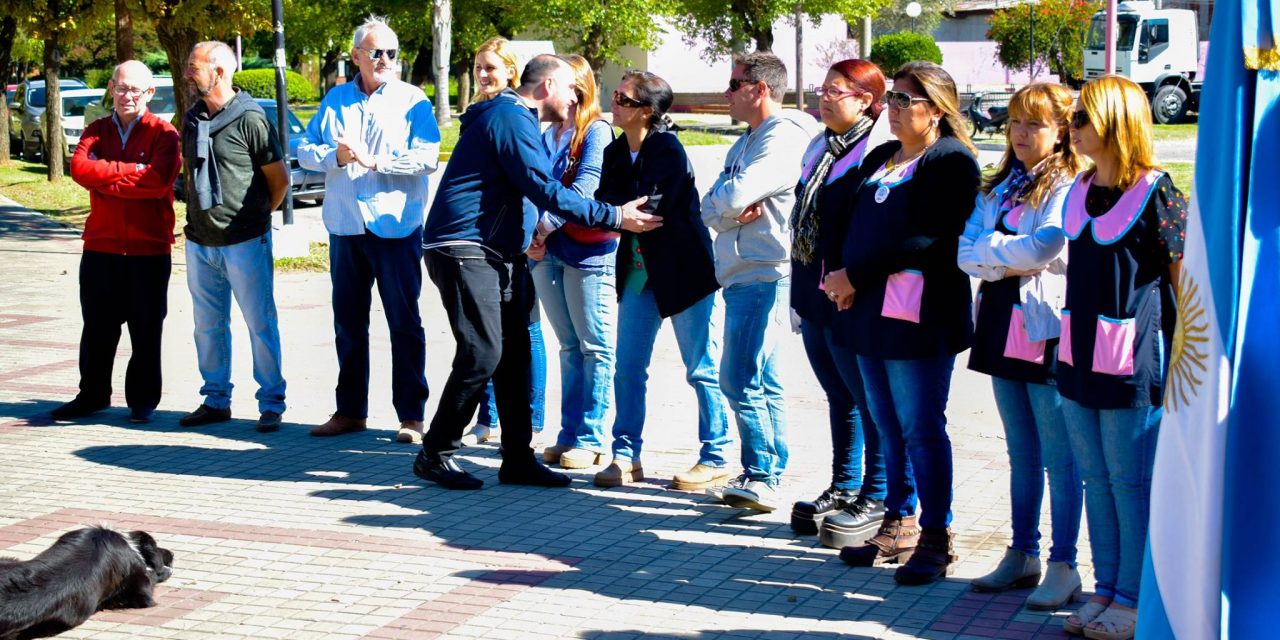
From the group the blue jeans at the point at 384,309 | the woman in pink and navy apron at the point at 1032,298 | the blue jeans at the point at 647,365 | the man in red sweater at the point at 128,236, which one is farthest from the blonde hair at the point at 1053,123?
the man in red sweater at the point at 128,236

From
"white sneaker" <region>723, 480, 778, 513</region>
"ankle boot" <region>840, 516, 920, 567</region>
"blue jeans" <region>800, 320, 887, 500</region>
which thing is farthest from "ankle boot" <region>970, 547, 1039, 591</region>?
"white sneaker" <region>723, 480, 778, 513</region>

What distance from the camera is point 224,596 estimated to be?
5.39 m

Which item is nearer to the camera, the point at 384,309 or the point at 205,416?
the point at 384,309

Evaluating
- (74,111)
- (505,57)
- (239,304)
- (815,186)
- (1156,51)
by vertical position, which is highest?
(1156,51)

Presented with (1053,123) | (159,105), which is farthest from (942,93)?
(159,105)

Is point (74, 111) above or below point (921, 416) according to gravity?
A: above

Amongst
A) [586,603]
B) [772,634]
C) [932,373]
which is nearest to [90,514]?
[586,603]

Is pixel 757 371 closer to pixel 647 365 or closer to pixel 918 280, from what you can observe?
pixel 647 365

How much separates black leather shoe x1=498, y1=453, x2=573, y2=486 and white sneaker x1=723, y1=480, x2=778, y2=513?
0.93 m

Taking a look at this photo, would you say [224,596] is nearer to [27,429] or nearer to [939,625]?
[939,625]

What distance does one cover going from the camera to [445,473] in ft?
22.5

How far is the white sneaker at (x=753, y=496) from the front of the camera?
6371 mm

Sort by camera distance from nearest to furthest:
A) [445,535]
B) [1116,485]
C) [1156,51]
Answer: [1116,485], [445,535], [1156,51]

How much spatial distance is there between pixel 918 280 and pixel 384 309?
348cm
